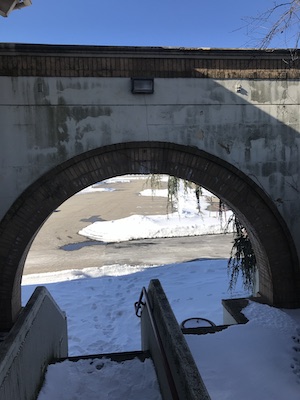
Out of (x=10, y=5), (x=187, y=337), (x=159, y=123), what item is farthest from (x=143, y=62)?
(x=187, y=337)

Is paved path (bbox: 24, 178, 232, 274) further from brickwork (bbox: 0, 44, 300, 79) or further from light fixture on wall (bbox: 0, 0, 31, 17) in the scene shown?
light fixture on wall (bbox: 0, 0, 31, 17)

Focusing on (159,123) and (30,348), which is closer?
(30,348)

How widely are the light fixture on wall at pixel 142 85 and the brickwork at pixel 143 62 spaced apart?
9cm

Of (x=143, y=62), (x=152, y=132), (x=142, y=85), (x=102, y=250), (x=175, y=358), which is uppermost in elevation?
(x=143, y=62)

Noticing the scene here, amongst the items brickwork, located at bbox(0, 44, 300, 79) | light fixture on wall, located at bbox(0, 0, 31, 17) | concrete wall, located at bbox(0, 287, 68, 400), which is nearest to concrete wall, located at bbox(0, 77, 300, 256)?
brickwork, located at bbox(0, 44, 300, 79)

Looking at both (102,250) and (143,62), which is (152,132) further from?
(102,250)

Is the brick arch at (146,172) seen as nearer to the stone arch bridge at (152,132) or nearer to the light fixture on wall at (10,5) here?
the stone arch bridge at (152,132)

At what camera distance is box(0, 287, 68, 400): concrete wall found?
9.33 feet

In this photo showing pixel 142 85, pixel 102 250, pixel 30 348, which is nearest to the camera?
pixel 30 348

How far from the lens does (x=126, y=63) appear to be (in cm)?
501

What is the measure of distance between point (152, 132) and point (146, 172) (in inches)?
25.4

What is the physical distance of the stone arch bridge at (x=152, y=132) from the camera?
16.0 feet

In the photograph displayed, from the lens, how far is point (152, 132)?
16.9ft

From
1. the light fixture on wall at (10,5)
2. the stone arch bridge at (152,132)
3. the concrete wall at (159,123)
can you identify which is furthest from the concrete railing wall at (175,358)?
the light fixture on wall at (10,5)
